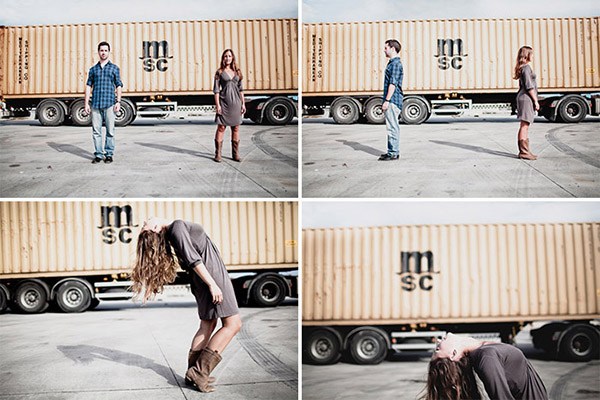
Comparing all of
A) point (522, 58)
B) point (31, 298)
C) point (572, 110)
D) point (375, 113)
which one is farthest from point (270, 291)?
point (572, 110)

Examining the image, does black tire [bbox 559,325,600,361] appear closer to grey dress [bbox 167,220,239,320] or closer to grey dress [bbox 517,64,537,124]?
grey dress [bbox 517,64,537,124]

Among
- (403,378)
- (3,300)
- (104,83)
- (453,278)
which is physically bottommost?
(403,378)

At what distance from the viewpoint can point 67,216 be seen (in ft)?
24.3

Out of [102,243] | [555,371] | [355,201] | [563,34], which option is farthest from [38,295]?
[563,34]

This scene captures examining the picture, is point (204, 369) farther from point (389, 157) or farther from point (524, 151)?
point (524, 151)

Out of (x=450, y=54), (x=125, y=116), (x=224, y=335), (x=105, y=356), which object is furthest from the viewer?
(x=450, y=54)

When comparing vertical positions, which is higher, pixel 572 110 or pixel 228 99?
pixel 228 99

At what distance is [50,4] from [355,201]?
387 cm

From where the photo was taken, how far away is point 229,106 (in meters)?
7.59

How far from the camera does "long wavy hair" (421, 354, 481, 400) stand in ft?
22.0

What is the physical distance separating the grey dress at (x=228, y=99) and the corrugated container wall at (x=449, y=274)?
4.81 feet

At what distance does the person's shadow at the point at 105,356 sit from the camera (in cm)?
694

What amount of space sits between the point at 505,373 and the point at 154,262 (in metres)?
3.38

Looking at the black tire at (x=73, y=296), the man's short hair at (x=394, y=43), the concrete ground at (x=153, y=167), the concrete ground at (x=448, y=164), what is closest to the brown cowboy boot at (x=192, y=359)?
the concrete ground at (x=153, y=167)
